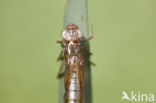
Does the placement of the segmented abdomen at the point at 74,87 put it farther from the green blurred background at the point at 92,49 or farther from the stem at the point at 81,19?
the green blurred background at the point at 92,49

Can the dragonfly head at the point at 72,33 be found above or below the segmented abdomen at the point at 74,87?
above

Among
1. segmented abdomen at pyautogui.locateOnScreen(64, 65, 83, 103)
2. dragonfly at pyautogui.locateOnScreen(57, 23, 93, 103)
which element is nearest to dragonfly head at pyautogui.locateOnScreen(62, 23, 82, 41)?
dragonfly at pyautogui.locateOnScreen(57, 23, 93, 103)

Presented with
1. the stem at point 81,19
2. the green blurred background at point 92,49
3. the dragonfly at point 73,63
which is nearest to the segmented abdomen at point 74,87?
the dragonfly at point 73,63

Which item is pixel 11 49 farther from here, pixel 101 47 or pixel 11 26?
pixel 101 47

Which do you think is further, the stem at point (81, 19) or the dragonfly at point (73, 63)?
the stem at point (81, 19)

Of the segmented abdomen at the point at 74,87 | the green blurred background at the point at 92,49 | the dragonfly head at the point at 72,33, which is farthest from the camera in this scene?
the green blurred background at the point at 92,49

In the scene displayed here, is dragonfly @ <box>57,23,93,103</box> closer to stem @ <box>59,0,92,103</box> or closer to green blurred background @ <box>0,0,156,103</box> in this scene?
stem @ <box>59,0,92,103</box>

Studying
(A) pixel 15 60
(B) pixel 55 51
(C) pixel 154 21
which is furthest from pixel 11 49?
(C) pixel 154 21

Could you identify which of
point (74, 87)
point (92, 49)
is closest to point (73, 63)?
point (74, 87)

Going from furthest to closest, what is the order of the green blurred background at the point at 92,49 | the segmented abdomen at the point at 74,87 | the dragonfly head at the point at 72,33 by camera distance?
the green blurred background at the point at 92,49 → the dragonfly head at the point at 72,33 → the segmented abdomen at the point at 74,87
